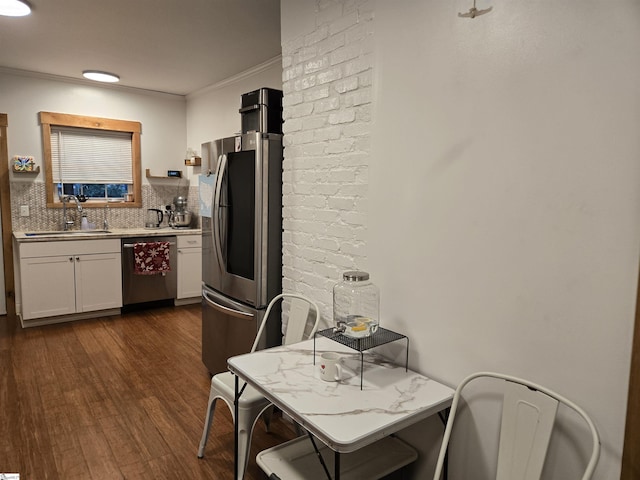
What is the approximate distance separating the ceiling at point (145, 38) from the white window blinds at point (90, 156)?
655 mm

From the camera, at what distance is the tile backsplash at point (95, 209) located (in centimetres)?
458

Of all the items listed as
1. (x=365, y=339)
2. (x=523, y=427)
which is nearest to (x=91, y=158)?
(x=365, y=339)

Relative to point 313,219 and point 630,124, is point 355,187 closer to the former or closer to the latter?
point 313,219

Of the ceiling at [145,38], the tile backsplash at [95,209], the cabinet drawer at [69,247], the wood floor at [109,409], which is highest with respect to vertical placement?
the ceiling at [145,38]

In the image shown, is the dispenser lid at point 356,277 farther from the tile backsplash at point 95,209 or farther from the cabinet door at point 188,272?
the tile backsplash at point 95,209

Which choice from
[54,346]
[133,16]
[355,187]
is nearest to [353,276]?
[355,187]

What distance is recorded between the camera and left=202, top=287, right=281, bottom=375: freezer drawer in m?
2.69

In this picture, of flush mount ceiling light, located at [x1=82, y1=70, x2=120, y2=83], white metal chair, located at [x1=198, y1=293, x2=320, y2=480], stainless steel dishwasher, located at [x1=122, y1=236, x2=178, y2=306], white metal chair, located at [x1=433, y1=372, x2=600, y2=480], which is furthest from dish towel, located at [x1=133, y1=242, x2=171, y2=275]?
white metal chair, located at [x1=433, y1=372, x2=600, y2=480]

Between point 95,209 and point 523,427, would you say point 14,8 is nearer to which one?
point 95,209

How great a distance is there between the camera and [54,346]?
3.79 m

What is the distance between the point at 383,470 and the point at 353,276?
76cm

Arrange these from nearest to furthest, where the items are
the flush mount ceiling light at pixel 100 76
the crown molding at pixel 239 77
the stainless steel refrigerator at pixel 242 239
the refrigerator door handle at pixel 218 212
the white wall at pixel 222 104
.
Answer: the stainless steel refrigerator at pixel 242 239
the refrigerator door handle at pixel 218 212
the crown molding at pixel 239 77
the white wall at pixel 222 104
the flush mount ceiling light at pixel 100 76

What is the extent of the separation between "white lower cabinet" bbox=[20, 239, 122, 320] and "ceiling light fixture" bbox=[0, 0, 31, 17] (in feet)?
6.83

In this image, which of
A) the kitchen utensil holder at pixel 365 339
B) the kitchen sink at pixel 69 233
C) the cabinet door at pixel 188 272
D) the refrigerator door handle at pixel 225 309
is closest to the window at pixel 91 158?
the kitchen sink at pixel 69 233
